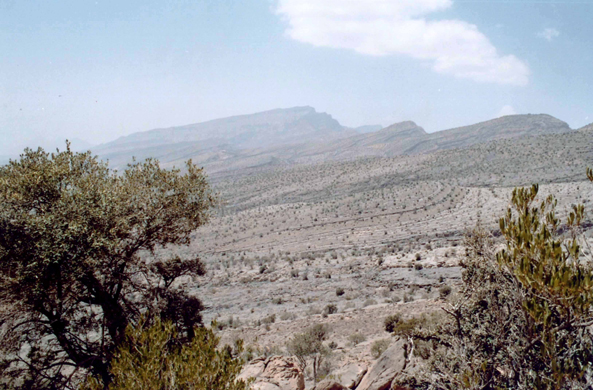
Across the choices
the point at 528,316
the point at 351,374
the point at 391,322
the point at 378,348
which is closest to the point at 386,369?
the point at 351,374

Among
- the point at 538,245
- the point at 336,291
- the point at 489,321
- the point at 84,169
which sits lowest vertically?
the point at 336,291

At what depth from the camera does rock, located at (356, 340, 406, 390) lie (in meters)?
7.54

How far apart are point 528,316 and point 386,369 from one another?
381cm

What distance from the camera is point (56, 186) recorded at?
8.69 m

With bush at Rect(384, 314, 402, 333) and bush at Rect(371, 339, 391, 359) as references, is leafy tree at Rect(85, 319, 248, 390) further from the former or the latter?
bush at Rect(384, 314, 402, 333)

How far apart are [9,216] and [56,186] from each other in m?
→ 1.38

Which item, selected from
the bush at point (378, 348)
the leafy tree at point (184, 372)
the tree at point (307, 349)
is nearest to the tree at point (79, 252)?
the leafy tree at point (184, 372)

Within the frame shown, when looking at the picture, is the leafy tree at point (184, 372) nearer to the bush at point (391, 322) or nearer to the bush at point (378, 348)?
the bush at point (378, 348)

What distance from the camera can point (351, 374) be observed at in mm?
9680

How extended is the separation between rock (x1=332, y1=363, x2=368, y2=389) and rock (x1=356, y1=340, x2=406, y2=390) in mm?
435

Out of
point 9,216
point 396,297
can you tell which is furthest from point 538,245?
point 396,297

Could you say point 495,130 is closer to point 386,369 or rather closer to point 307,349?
point 307,349

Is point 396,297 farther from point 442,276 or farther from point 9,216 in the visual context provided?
point 9,216

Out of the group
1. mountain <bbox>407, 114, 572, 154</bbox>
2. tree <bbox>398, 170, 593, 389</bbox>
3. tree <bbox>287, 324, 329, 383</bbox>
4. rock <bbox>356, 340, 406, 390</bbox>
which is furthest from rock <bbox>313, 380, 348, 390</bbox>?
mountain <bbox>407, 114, 572, 154</bbox>
